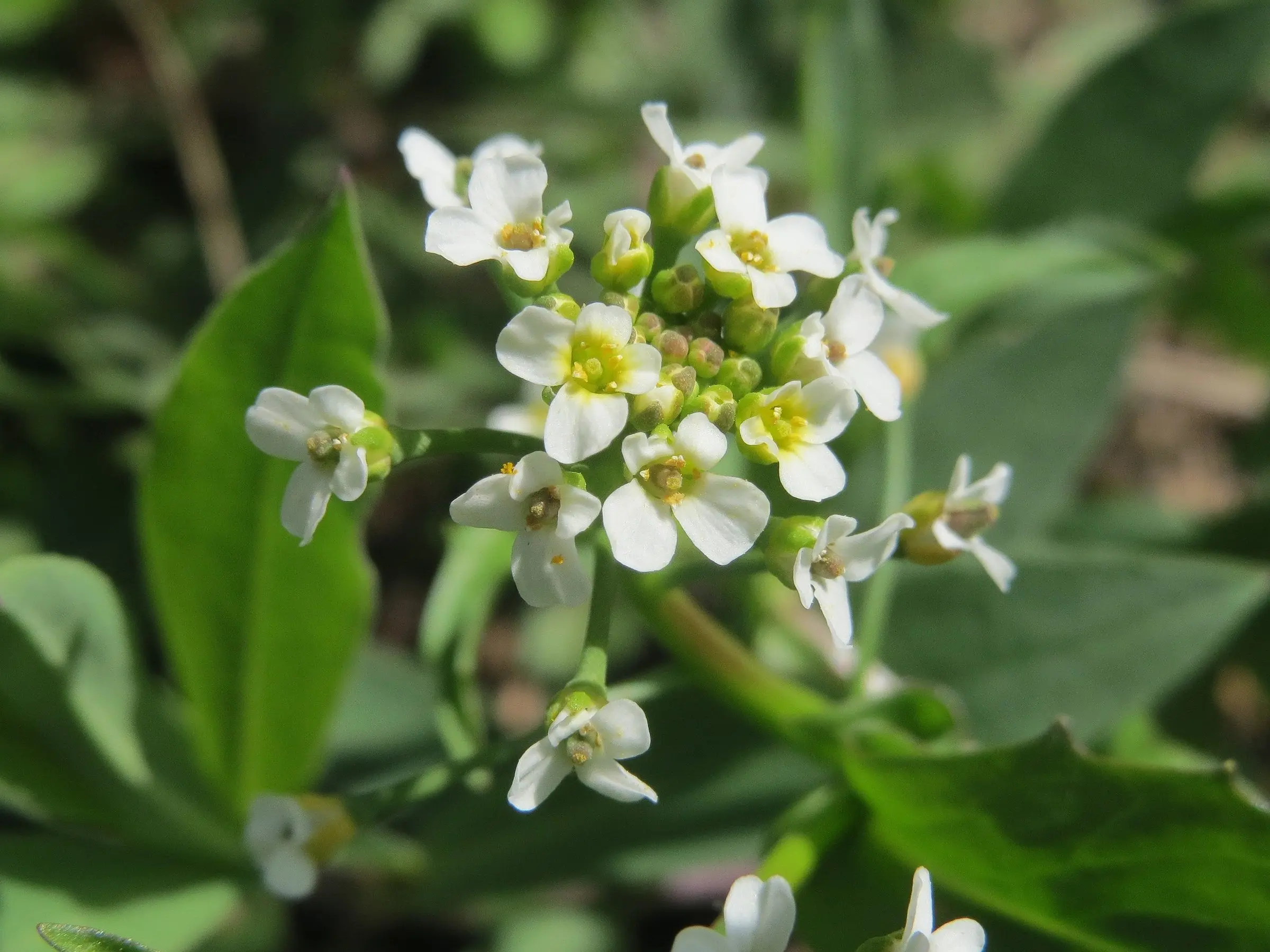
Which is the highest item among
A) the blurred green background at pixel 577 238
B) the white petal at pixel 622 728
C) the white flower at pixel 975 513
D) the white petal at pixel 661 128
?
the blurred green background at pixel 577 238

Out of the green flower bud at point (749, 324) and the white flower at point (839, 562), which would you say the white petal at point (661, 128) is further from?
the white flower at point (839, 562)

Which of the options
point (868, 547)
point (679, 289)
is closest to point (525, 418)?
point (679, 289)

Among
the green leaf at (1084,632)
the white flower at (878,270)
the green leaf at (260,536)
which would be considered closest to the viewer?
the white flower at (878,270)

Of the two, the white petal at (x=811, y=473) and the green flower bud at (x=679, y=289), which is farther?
the green flower bud at (x=679, y=289)

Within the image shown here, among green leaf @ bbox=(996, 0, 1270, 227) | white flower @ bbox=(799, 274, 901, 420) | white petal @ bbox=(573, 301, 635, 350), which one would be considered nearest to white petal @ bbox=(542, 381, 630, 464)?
white petal @ bbox=(573, 301, 635, 350)

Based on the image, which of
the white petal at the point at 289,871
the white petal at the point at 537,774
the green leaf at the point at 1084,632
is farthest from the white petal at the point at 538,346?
the green leaf at the point at 1084,632

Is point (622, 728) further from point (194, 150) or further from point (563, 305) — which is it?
point (194, 150)

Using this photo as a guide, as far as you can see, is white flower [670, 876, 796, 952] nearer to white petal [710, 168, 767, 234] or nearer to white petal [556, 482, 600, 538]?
white petal [556, 482, 600, 538]
